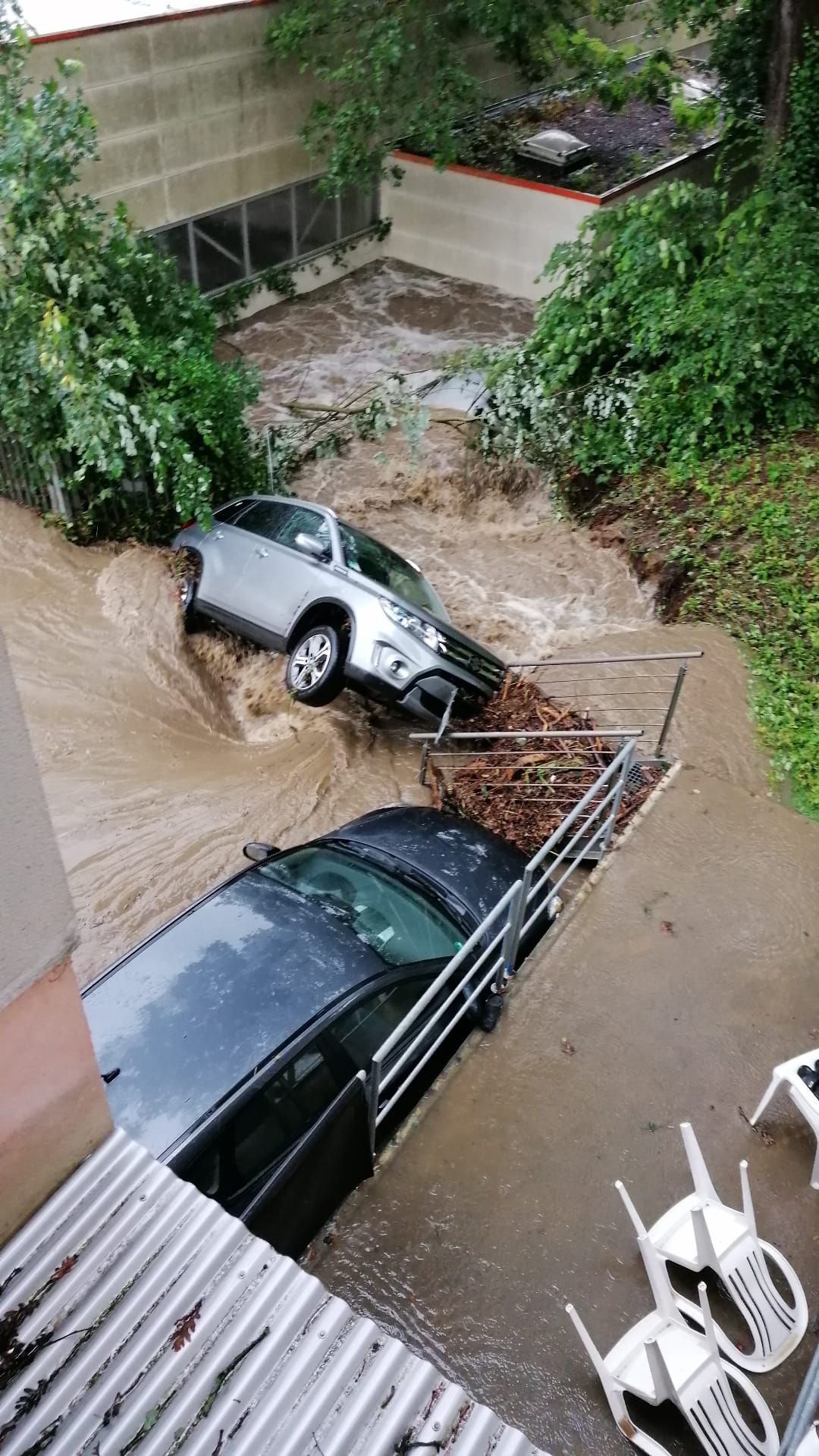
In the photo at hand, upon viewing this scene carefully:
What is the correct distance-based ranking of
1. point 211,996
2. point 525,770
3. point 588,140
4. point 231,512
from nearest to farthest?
point 211,996, point 525,770, point 231,512, point 588,140

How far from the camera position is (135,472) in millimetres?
9414

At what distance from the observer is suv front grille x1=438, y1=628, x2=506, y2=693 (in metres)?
7.89

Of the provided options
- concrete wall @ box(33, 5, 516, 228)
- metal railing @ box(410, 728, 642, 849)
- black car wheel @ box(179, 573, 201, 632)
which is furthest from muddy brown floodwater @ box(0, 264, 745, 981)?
concrete wall @ box(33, 5, 516, 228)

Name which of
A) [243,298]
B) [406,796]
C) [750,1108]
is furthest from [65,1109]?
[243,298]

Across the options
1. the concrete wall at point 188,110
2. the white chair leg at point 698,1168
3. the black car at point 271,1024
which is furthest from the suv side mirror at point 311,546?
the concrete wall at point 188,110

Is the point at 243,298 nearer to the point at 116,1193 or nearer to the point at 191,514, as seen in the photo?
the point at 191,514

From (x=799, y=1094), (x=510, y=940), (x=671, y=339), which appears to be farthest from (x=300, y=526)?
(x=799, y=1094)

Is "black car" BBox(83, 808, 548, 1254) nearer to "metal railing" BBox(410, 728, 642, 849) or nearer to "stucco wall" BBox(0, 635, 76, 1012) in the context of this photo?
"stucco wall" BBox(0, 635, 76, 1012)

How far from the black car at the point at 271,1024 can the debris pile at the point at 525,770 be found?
226 centimetres

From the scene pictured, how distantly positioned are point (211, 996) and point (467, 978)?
1200 mm

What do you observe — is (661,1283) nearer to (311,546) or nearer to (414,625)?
(414,625)

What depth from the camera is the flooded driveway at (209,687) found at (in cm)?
696

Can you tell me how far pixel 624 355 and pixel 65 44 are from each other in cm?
744

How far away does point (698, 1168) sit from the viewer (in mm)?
3803
